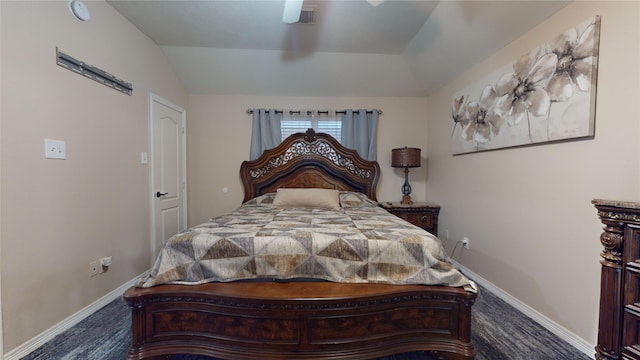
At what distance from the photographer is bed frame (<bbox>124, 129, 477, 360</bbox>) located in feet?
4.45

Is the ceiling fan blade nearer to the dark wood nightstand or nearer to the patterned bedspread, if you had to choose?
the patterned bedspread

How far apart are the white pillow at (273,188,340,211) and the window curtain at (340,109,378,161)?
3.01 ft

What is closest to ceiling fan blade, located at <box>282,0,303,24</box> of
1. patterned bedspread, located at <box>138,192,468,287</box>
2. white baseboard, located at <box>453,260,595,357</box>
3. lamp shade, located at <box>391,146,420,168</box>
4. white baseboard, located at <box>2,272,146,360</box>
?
patterned bedspread, located at <box>138,192,468,287</box>

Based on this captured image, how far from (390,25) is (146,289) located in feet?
9.66

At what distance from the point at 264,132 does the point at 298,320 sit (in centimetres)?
270

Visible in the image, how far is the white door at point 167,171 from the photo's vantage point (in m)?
2.83

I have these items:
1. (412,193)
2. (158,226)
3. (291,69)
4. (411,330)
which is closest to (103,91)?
(158,226)

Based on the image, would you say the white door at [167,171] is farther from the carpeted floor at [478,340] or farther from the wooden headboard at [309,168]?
the carpeted floor at [478,340]

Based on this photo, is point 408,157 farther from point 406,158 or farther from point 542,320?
point 542,320

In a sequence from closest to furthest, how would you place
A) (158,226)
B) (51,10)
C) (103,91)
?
(51,10) < (103,91) < (158,226)

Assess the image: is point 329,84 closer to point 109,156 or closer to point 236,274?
point 109,156

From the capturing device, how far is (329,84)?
3486 millimetres

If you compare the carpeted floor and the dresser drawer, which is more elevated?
the dresser drawer

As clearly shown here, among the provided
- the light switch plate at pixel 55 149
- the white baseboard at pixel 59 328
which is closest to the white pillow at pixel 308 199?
the white baseboard at pixel 59 328
